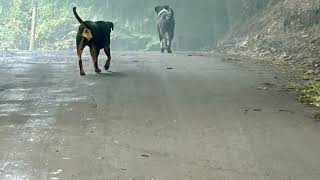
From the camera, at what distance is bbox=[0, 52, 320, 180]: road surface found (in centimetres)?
545

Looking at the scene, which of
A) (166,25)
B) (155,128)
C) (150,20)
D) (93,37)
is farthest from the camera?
(150,20)

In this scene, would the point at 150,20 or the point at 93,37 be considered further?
the point at 150,20

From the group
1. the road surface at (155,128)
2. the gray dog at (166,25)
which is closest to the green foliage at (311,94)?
the road surface at (155,128)

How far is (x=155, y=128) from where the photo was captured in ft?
23.4

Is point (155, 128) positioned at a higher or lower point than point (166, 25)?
lower

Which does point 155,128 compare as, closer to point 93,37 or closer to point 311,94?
point 311,94

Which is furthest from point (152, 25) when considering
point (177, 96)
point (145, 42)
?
point (177, 96)

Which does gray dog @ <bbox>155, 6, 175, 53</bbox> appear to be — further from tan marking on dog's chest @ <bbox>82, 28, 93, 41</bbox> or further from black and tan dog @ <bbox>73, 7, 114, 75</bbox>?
tan marking on dog's chest @ <bbox>82, 28, 93, 41</bbox>

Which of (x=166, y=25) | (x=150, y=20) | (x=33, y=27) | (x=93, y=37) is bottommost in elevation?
(x=33, y=27)

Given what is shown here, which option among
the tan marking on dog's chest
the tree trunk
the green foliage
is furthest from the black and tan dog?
the tree trunk

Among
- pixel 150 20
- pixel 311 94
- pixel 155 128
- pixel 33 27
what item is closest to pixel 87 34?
pixel 311 94

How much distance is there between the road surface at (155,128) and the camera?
545 centimetres

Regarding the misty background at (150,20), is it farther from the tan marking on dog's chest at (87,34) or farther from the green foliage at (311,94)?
the green foliage at (311,94)

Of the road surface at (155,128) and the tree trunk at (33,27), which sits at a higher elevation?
the road surface at (155,128)
